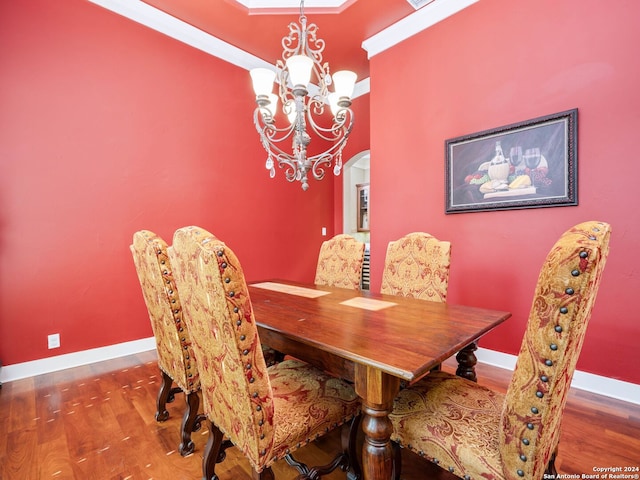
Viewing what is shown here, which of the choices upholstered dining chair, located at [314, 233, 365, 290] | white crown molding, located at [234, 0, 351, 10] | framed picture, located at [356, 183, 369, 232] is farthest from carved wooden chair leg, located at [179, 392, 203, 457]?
framed picture, located at [356, 183, 369, 232]

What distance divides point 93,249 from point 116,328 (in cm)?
73

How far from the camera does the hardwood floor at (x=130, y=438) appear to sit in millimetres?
1366

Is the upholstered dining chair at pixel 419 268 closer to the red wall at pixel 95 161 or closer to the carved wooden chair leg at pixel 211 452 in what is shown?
the carved wooden chair leg at pixel 211 452

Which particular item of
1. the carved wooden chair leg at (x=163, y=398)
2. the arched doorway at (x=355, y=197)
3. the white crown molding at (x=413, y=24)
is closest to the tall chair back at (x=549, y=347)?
the carved wooden chair leg at (x=163, y=398)

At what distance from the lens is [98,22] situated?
260 cm

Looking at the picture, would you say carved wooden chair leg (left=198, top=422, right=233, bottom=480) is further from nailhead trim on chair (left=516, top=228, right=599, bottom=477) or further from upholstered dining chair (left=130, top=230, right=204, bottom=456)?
nailhead trim on chair (left=516, top=228, right=599, bottom=477)

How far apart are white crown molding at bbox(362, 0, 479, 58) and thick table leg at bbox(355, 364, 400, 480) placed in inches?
121

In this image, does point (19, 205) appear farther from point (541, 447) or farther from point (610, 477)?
point (610, 477)

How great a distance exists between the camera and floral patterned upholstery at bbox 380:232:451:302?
5.99 ft

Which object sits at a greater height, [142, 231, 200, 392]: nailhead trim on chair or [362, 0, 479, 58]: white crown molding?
[362, 0, 479, 58]: white crown molding

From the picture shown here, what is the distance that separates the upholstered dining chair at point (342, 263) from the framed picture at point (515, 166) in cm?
99

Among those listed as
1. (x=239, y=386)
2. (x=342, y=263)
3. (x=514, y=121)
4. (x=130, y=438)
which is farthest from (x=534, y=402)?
(x=514, y=121)

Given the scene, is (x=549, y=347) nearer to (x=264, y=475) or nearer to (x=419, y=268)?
(x=264, y=475)

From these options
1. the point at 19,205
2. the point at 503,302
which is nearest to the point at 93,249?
the point at 19,205
